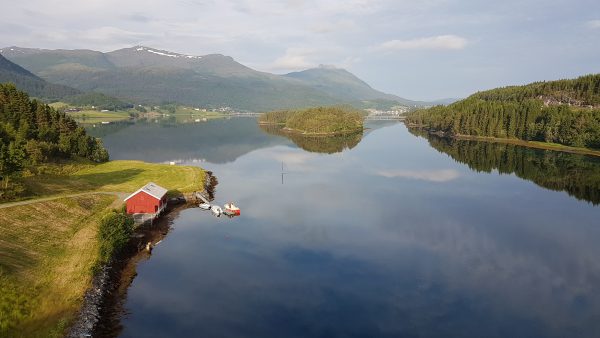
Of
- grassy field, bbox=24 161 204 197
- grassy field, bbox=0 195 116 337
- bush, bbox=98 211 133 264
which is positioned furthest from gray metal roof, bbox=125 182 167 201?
bush, bbox=98 211 133 264

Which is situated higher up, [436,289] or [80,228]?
[80,228]

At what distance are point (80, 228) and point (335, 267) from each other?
37731 millimetres

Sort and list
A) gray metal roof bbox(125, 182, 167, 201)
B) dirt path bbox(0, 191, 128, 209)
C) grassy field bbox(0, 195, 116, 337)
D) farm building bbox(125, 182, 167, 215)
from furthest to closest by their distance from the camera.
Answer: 1. gray metal roof bbox(125, 182, 167, 201)
2. farm building bbox(125, 182, 167, 215)
3. dirt path bbox(0, 191, 128, 209)
4. grassy field bbox(0, 195, 116, 337)

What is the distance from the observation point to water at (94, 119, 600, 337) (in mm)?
40438

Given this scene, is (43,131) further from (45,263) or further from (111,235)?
(45,263)

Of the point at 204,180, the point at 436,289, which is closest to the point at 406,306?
the point at 436,289

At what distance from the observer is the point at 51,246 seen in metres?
51.2

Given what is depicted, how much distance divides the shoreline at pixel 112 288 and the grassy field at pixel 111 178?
19735 millimetres

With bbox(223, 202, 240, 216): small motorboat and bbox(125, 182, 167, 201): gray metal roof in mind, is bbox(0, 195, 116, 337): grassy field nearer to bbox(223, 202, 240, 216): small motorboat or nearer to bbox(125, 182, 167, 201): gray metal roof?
bbox(125, 182, 167, 201): gray metal roof

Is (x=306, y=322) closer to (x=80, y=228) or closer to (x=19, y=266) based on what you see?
(x=19, y=266)

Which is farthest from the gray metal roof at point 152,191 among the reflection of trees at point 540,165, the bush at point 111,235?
the reflection of trees at point 540,165

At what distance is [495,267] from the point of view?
54.0 metres

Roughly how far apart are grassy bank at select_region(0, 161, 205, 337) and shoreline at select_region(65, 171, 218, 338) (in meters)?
1.00

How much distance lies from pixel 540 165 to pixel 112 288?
136130 mm
